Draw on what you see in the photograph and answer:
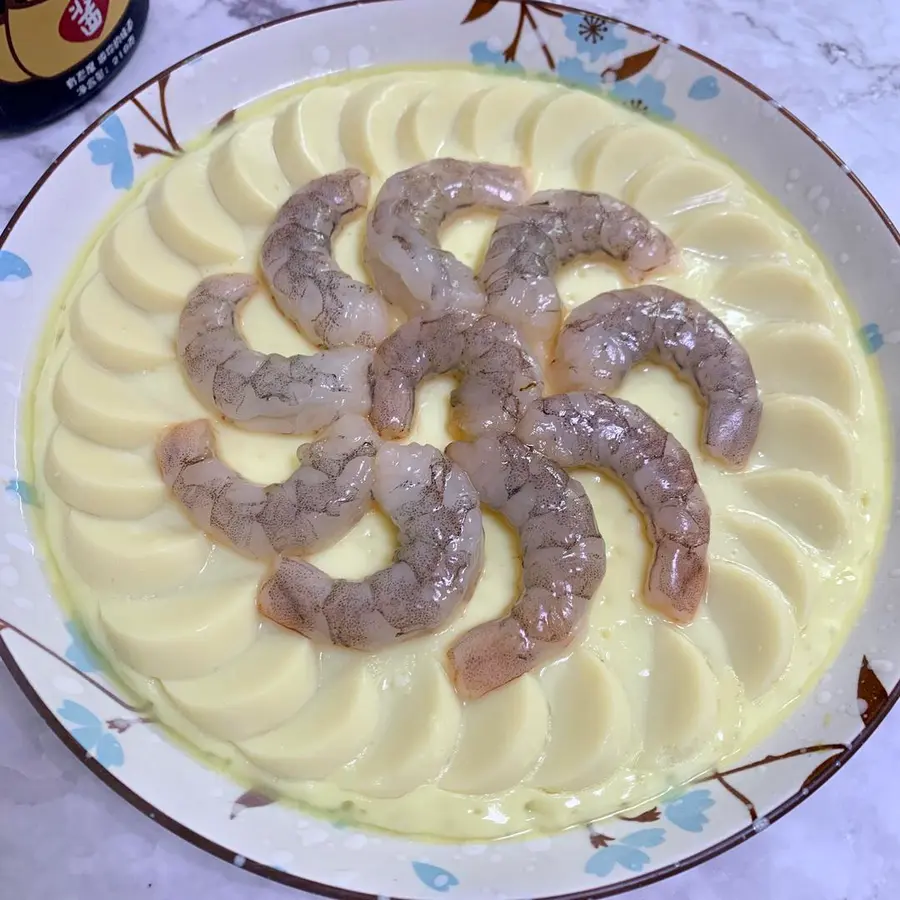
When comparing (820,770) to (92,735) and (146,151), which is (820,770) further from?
(146,151)

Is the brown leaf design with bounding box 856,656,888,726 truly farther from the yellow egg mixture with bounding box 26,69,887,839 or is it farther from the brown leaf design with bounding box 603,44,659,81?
the brown leaf design with bounding box 603,44,659,81

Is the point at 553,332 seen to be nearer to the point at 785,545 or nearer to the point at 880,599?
the point at 785,545

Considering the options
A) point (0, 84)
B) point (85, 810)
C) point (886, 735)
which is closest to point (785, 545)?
point (886, 735)

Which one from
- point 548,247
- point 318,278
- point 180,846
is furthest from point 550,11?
point 180,846

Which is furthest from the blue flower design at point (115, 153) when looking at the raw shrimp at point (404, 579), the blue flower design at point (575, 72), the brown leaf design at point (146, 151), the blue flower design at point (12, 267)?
the blue flower design at point (575, 72)

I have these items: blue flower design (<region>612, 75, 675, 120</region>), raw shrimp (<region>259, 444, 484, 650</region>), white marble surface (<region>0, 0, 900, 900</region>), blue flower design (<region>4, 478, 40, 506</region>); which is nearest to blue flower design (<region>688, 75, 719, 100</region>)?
blue flower design (<region>612, 75, 675, 120</region>)
